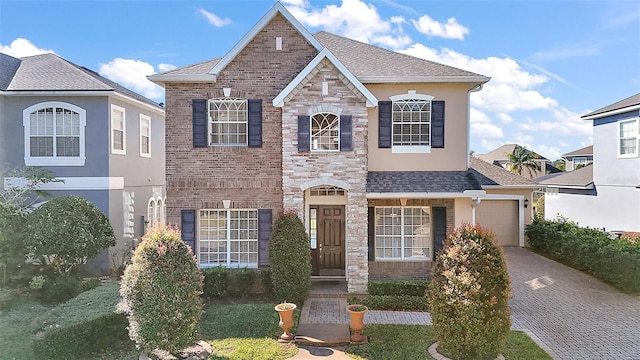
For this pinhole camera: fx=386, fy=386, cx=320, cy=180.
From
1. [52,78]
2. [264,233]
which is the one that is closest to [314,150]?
[264,233]

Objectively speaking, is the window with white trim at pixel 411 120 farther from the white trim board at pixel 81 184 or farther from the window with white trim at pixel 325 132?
the white trim board at pixel 81 184

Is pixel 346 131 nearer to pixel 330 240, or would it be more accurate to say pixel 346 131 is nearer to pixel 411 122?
pixel 411 122

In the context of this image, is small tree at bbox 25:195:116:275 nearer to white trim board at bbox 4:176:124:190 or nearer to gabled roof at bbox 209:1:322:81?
white trim board at bbox 4:176:124:190

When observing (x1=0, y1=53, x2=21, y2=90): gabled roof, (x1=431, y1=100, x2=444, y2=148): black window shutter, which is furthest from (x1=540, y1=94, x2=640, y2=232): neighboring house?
(x1=0, y1=53, x2=21, y2=90): gabled roof

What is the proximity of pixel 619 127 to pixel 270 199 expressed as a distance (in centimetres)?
1779

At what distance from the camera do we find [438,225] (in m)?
13.7

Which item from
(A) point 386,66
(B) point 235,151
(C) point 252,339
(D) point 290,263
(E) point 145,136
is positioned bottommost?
(C) point 252,339

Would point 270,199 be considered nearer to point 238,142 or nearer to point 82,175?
point 238,142

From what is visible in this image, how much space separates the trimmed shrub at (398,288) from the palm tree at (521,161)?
1294 inches

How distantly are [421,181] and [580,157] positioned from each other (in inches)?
1188

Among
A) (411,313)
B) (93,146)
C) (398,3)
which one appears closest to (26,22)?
(93,146)

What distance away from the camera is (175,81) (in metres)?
13.2

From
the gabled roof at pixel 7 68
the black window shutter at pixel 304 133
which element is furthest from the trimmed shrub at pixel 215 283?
the gabled roof at pixel 7 68

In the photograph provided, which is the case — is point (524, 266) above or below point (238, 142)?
Answer: below
